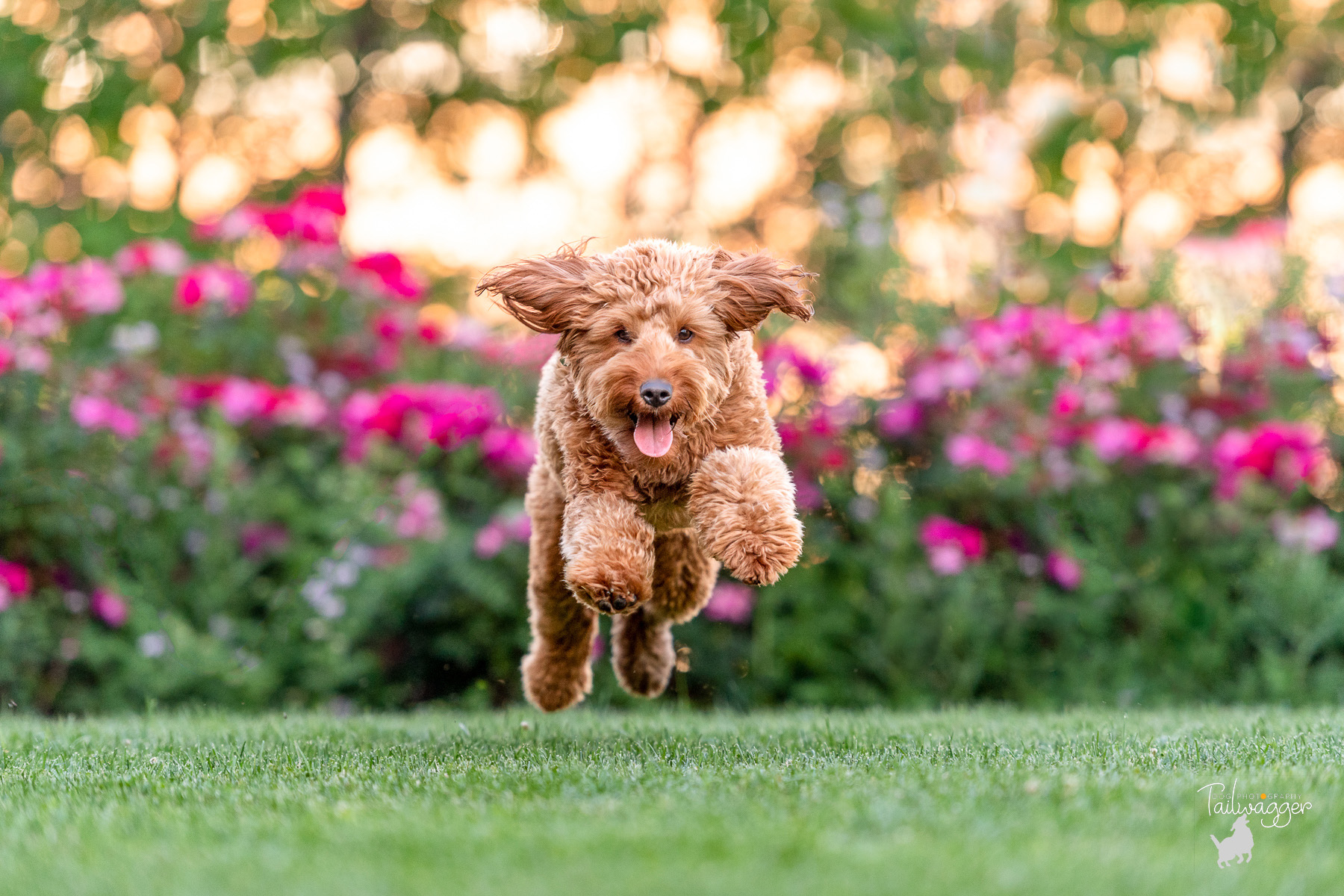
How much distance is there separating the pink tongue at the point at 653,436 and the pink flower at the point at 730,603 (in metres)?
2.86

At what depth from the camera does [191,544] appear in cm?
616

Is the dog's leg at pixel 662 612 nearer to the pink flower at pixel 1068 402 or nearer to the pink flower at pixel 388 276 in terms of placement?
→ the pink flower at pixel 1068 402

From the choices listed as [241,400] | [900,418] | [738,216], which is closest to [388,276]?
[241,400]

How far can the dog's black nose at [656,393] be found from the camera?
313cm

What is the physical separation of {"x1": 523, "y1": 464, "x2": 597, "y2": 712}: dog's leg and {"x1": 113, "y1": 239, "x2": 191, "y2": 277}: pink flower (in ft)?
12.0

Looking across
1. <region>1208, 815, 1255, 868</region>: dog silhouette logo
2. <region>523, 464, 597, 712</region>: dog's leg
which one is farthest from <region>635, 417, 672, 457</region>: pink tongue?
<region>1208, 815, 1255, 868</region>: dog silhouette logo

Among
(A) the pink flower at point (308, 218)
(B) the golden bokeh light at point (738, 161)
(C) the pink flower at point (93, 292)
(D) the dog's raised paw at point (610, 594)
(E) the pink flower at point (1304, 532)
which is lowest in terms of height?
(D) the dog's raised paw at point (610, 594)

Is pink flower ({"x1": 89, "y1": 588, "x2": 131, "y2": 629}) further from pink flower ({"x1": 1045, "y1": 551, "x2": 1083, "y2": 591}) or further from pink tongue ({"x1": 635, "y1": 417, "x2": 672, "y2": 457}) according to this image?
pink flower ({"x1": 1045, "y1": 551, "x2": 1083, "y2": 591})

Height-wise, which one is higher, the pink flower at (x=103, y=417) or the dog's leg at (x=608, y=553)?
the pink flower at (x=103, y=417)

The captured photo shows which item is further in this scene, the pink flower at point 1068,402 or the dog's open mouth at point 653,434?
the pink flower at point 1068,402

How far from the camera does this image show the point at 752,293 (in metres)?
3.42

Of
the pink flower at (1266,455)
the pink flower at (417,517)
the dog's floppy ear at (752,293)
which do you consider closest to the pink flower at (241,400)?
the pink flower at (417,517)

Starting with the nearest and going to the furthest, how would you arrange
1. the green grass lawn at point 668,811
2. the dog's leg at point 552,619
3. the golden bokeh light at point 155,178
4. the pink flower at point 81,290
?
the green grass lawn at point 668,811, the dog's leg at point 552,619, the pink flower at point 81,290, the golden bokeh light at point 155,178

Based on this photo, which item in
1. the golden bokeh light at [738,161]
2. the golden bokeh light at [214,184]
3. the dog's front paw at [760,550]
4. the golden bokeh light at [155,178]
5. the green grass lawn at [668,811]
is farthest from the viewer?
the golden bokeh light at [738,161]
